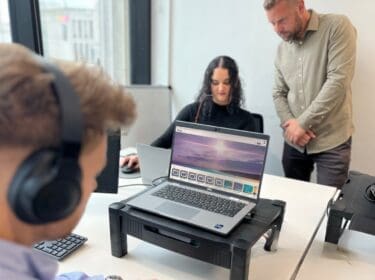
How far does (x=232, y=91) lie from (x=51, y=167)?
1.79m

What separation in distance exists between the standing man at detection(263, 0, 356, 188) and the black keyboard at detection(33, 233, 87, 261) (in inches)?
54.7

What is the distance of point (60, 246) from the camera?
109cm

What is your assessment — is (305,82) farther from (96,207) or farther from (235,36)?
(96,207)

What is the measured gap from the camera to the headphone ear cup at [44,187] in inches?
18.3

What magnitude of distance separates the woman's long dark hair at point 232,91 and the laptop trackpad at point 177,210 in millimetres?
1229

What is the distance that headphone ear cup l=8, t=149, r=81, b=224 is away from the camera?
465 millimetres

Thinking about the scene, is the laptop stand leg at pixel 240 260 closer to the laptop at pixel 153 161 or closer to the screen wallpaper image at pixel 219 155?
the screen wallpaper image at pixel 219 155

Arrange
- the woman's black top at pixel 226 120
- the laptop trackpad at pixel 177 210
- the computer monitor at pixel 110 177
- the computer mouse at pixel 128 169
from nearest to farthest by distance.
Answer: the laptop trackpad at pixel 177 210, the computer monitor at pixel 110 177, the computer mouse at pixel 128 169, the woman's black top at pixel 226 120

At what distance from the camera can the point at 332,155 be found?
6.90 feet

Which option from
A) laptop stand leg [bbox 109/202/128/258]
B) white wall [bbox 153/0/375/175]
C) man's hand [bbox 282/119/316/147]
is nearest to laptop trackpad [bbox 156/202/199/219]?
laptop stand leg [bbox 109/202/128/258]

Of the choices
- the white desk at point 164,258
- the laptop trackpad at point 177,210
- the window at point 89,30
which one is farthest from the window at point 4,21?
the laptop trackpad at point 177,210

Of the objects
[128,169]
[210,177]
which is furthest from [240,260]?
[128,169]

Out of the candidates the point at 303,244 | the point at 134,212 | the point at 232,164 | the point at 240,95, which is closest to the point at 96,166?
the point at 134,212

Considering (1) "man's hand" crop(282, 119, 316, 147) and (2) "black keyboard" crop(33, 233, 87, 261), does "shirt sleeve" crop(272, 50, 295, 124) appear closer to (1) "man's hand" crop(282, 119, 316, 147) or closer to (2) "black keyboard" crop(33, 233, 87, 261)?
(1) "man's hand" crop(282, 119, 316, 147)
